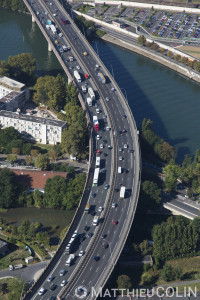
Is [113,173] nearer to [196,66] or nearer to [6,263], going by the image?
[6,263]

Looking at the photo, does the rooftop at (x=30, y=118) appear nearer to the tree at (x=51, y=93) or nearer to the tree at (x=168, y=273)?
the tree at (x=51, y=93)

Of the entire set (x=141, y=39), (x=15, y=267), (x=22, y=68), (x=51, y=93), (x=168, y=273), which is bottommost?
(x=168, y=273)

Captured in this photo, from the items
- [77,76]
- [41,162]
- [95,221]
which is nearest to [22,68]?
[77,76]

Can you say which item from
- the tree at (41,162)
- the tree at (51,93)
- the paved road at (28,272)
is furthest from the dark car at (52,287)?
the tree at (51,93)

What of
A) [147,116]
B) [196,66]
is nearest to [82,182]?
[147,116]

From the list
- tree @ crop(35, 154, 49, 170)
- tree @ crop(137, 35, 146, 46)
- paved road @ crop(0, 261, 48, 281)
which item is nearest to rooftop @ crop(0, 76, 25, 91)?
tree @ crop(35, 154, 49, 170)

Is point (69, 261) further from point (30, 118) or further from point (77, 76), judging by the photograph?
point (77, 76)

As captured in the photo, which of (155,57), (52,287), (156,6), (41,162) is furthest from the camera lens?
(156,6)

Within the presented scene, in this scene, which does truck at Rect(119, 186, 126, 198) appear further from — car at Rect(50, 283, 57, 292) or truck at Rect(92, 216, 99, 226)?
car at Rect(50, 283, 57, 292)
